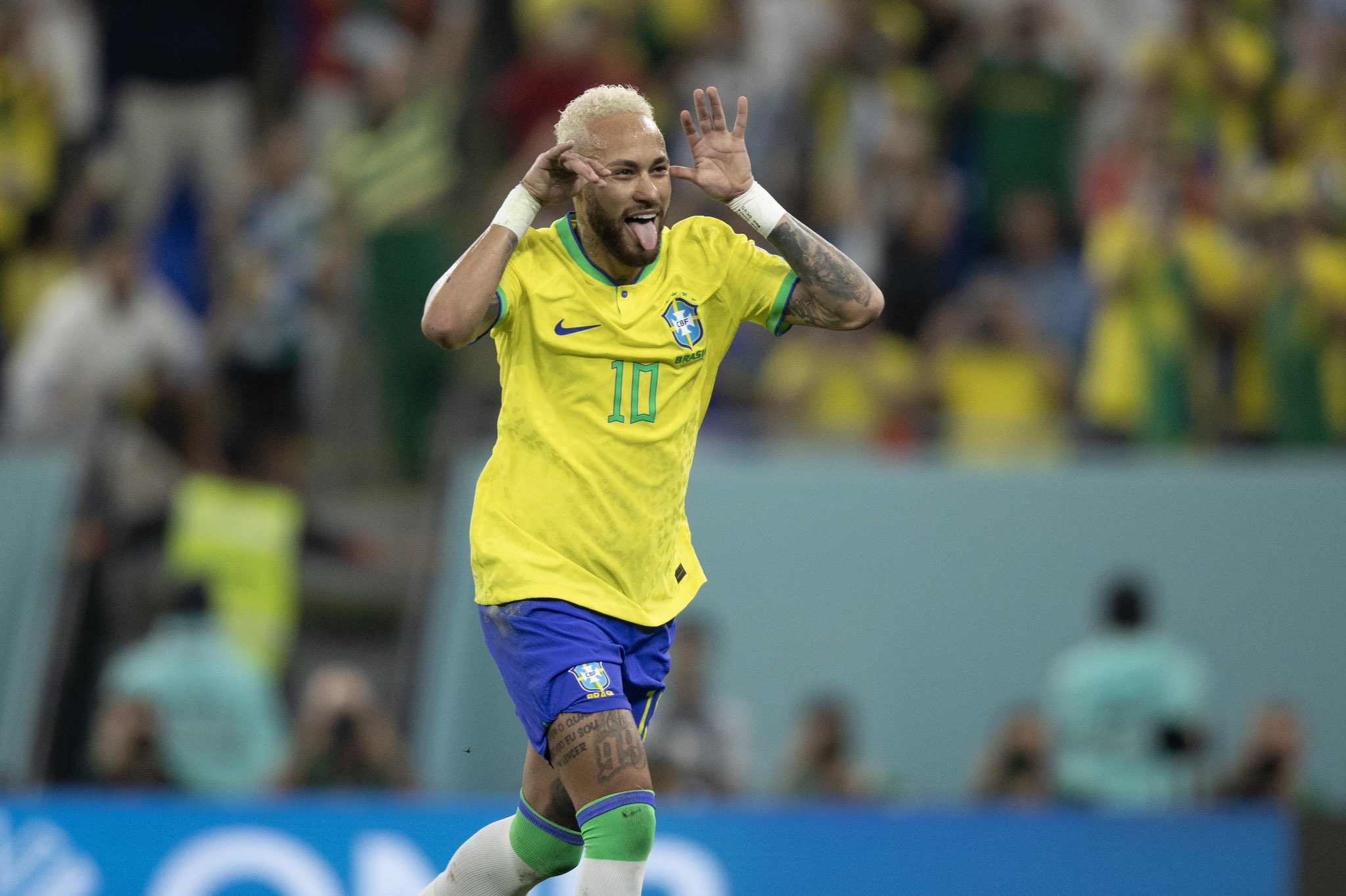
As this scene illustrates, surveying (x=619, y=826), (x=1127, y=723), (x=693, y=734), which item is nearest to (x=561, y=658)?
(x=619, y=826)

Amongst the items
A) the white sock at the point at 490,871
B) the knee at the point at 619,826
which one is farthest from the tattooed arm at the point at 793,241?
the white sock at the point at 490,871

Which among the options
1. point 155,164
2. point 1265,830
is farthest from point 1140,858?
point 155,164

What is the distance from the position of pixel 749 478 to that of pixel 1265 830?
4.11m

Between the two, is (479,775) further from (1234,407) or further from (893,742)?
(1234,407)

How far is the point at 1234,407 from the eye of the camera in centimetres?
1213

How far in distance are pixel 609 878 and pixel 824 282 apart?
179 centimetres

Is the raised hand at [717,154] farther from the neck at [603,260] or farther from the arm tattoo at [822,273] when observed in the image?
the neck at [603,260]

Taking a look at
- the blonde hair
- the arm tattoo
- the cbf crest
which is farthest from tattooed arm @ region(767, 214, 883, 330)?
the blonde hair

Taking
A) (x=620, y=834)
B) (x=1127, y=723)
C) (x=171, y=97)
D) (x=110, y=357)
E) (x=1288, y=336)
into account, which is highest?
(x=171, y=97)

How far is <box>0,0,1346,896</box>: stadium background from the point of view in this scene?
37.7ft

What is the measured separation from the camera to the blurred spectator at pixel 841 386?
Answer: 11.7 m

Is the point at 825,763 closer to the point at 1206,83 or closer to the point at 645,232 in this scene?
the point at 1206,83

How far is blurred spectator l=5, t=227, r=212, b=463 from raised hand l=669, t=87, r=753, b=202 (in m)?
6.35

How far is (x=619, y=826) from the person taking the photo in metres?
5.39
